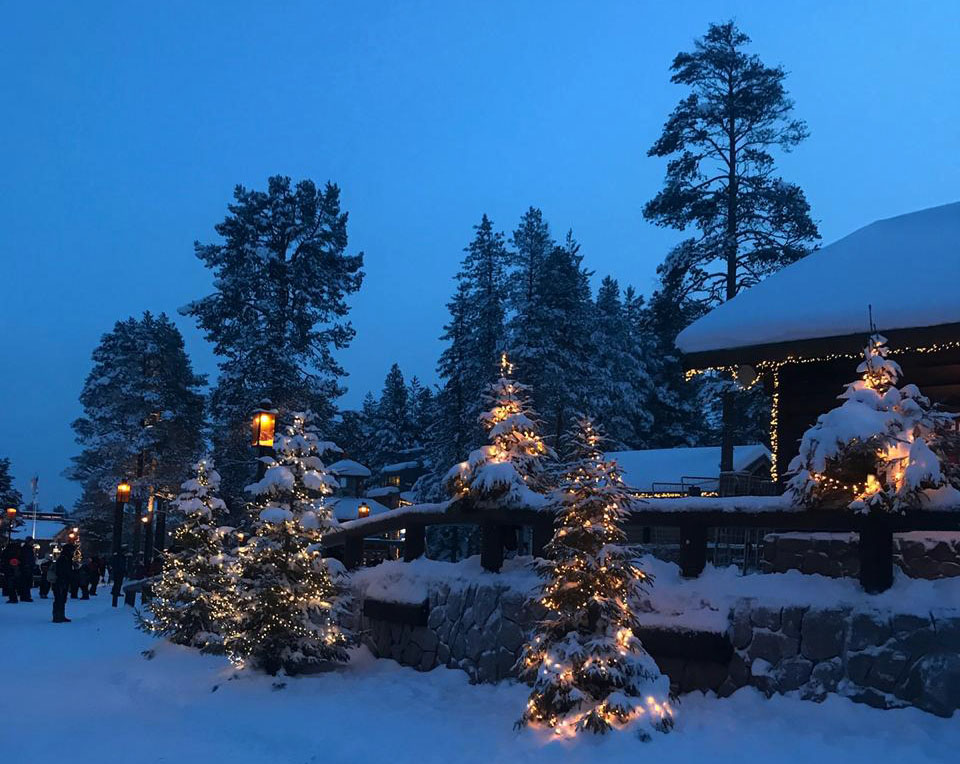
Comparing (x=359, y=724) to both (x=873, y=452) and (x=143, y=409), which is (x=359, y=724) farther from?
(x=143, y=409)

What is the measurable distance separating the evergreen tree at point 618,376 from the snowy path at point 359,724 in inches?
1166

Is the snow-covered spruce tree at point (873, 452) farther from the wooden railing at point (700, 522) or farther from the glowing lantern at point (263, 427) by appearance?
the glowing lantern at point (263, 427)

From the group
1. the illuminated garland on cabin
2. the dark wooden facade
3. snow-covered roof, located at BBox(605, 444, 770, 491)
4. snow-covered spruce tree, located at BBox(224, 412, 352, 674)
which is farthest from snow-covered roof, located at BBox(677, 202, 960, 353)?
snow-covered roof, located at BBox(605, 444, 770, 491)

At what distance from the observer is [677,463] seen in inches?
1361

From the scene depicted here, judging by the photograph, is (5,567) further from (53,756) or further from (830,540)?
(830,540)

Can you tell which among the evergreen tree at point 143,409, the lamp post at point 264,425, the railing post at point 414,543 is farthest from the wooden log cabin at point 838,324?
the evergreen tree at point 143,409

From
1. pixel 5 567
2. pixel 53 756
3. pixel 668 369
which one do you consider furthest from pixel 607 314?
pixel 53 756

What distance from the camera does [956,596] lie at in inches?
291

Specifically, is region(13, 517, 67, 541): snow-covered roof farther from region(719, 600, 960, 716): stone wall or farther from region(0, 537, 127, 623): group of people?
region(719, 600, 960, 716): stone wall

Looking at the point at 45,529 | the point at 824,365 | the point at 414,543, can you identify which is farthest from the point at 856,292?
the point at 45,529

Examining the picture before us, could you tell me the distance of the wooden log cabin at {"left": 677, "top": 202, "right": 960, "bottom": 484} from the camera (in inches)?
433

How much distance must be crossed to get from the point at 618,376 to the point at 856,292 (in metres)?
35.5

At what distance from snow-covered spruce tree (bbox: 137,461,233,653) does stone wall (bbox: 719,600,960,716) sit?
26.9 ft

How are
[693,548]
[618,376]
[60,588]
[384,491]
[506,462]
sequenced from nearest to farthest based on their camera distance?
[693,548] < [506,462] < [60,588] < [618,376] < [384,491]
